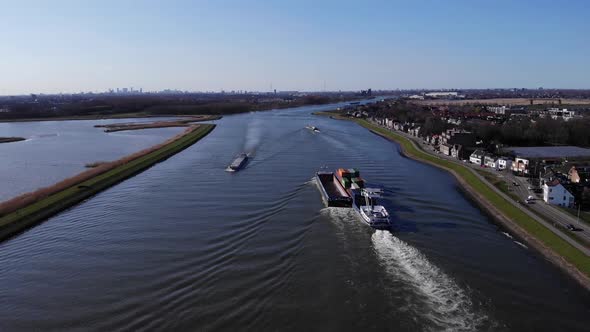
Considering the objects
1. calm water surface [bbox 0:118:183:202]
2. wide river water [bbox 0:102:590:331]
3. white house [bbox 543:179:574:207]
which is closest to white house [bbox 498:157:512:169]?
wide river water [bbox 0:102:590:331]

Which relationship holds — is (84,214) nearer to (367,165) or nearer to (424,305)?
(424,305)

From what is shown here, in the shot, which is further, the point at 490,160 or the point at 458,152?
the point at 458,152

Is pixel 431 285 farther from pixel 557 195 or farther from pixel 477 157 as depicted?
pixel 477 157

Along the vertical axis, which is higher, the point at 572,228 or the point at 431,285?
the point at 572,228

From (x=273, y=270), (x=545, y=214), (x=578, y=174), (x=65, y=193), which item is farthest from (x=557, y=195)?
(x=65, y=193)

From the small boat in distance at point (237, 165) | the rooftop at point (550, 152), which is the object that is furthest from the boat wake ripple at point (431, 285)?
the rooftop at point (550, 152)

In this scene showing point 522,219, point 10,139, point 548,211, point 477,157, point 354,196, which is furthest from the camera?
point 10,139

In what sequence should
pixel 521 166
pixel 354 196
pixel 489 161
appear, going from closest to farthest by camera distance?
1. pixel 354 196
2. pixel 521 166
3. pixel 489 161
